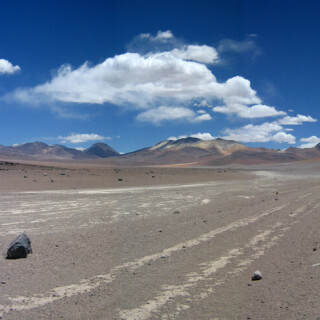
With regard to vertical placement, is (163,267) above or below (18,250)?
below

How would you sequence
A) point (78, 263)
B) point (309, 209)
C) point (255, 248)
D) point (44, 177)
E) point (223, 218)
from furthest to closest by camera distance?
1. point (44, 177)
2. point (309, 209)
3. point (223, 218)
4. point (255, 248)
5. point (78, 263)

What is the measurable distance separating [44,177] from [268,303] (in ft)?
99.2

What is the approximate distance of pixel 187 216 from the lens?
1383 centimetres

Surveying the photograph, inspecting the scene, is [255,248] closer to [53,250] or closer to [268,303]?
[268,303]

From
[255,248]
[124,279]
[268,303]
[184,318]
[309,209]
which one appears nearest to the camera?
[184,318]

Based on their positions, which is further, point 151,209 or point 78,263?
point 151,209

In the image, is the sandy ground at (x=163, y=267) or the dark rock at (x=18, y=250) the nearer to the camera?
the sandy ground at (x=163, y=267)

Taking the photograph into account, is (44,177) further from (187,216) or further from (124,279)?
(124,279)

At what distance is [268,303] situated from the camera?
521cm

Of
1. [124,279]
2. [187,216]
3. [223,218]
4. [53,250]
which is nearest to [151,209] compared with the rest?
Result: [187,216]

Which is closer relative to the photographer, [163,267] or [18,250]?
[163,267]

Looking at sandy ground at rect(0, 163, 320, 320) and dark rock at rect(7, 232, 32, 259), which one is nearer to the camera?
sandy ground at rect(0, 163, 320, 320)

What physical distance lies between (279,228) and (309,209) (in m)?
4.67

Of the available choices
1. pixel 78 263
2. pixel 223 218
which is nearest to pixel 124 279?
pixel 78 263
